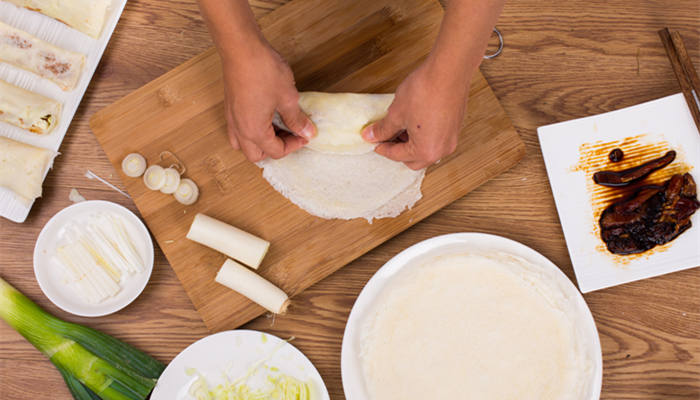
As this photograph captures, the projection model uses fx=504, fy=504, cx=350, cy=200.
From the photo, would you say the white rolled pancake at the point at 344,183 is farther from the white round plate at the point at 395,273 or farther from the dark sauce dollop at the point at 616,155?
the dark sauce dollop at the point at 616,155

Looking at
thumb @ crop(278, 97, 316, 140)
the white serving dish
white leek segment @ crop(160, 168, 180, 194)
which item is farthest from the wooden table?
thumb @ crop(278, 97, 316, 140)

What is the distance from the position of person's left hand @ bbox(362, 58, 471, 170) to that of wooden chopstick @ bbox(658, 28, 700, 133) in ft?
2.85

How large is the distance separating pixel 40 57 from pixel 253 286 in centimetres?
120

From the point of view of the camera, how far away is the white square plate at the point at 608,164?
1716mm

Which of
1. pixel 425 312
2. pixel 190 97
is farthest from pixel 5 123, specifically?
pixel 425 312

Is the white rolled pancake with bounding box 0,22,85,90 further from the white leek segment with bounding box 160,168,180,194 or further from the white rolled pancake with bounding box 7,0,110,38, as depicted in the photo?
the white leek segment with bounding box 160,168,180,194

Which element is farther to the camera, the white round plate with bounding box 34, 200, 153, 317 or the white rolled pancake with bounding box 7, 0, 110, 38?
the white rolled pancake with bounding box 7, 0, 110, 38

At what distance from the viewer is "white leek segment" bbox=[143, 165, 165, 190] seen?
1.69 metres

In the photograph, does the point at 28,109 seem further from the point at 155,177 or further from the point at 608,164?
the point at 608,164

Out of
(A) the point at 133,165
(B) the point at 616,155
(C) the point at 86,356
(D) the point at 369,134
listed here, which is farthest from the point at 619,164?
(C) the point at 86,356

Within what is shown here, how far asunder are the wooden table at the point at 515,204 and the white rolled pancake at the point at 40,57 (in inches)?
3.3

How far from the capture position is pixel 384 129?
1.59 m

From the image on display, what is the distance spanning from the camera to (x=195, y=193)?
1771 millimetres

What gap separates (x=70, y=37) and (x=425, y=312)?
1.67m
